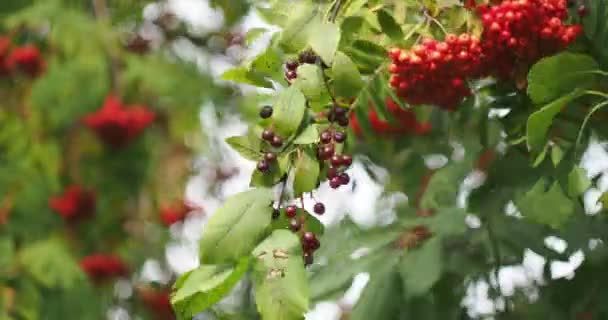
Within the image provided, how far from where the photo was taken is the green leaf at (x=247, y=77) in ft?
4.59

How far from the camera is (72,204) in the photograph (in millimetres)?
4465

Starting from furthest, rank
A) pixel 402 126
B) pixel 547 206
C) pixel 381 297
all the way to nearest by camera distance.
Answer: pixel 402 126 < pixel 381 297 < pixel 547 206

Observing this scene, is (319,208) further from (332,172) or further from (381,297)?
(381,297)

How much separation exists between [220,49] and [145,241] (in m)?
1.05

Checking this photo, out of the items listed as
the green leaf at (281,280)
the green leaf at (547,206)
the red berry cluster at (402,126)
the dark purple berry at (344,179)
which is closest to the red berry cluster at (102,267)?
the red berry cluster at (402,126)

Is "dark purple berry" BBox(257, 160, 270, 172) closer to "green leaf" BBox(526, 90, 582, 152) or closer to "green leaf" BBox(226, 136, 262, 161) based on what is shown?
"green leaf" BBox(226, 136, 262, 161)

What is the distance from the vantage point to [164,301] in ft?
14.1

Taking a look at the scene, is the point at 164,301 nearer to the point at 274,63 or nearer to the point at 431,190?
the point at 431,190

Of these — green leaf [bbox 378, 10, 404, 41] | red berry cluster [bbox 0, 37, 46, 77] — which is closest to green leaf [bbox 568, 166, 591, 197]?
green leaf [bbox 378, 10, 404, 41]

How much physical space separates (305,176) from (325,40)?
0.49 ft

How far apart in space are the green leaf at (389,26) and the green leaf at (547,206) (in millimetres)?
371

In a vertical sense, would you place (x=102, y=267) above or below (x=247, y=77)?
below

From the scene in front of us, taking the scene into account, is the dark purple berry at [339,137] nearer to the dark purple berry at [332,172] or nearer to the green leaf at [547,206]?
the dark purple berry at [332,172]

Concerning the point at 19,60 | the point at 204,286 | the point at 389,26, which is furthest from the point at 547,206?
the point at 19,60
